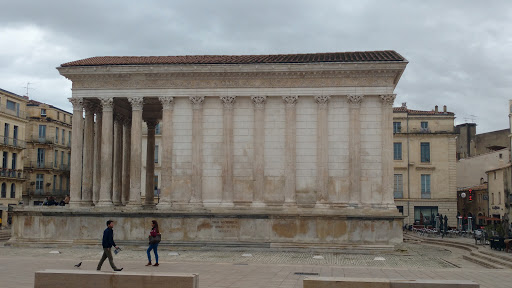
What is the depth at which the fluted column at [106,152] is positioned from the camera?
34.3m

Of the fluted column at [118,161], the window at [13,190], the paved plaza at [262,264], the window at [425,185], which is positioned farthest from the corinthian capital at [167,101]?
the window at [425,185]

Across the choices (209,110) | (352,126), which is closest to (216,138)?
(209,110)

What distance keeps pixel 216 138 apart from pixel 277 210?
5.73m

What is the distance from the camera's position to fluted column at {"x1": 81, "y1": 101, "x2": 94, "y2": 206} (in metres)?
34.8

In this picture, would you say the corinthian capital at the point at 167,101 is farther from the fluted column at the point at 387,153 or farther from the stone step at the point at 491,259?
the stone step at the point at 491,259

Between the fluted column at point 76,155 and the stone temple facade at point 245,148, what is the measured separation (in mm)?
61

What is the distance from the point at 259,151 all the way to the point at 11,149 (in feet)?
107

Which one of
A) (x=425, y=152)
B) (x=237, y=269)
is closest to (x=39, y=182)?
(x=425, y=152)

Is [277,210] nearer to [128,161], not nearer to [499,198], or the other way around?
[128,161]

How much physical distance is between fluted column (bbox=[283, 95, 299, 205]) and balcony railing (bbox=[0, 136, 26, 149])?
3316 centimetres

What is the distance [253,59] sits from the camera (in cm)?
3491

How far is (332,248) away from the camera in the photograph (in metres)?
30.6

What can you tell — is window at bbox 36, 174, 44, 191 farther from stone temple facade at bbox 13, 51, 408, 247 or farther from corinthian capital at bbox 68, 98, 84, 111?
corinthian capital at bbox 68, 98, 84, 111

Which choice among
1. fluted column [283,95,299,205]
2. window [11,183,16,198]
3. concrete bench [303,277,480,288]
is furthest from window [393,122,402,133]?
concrete bench [303,277,480,288]
